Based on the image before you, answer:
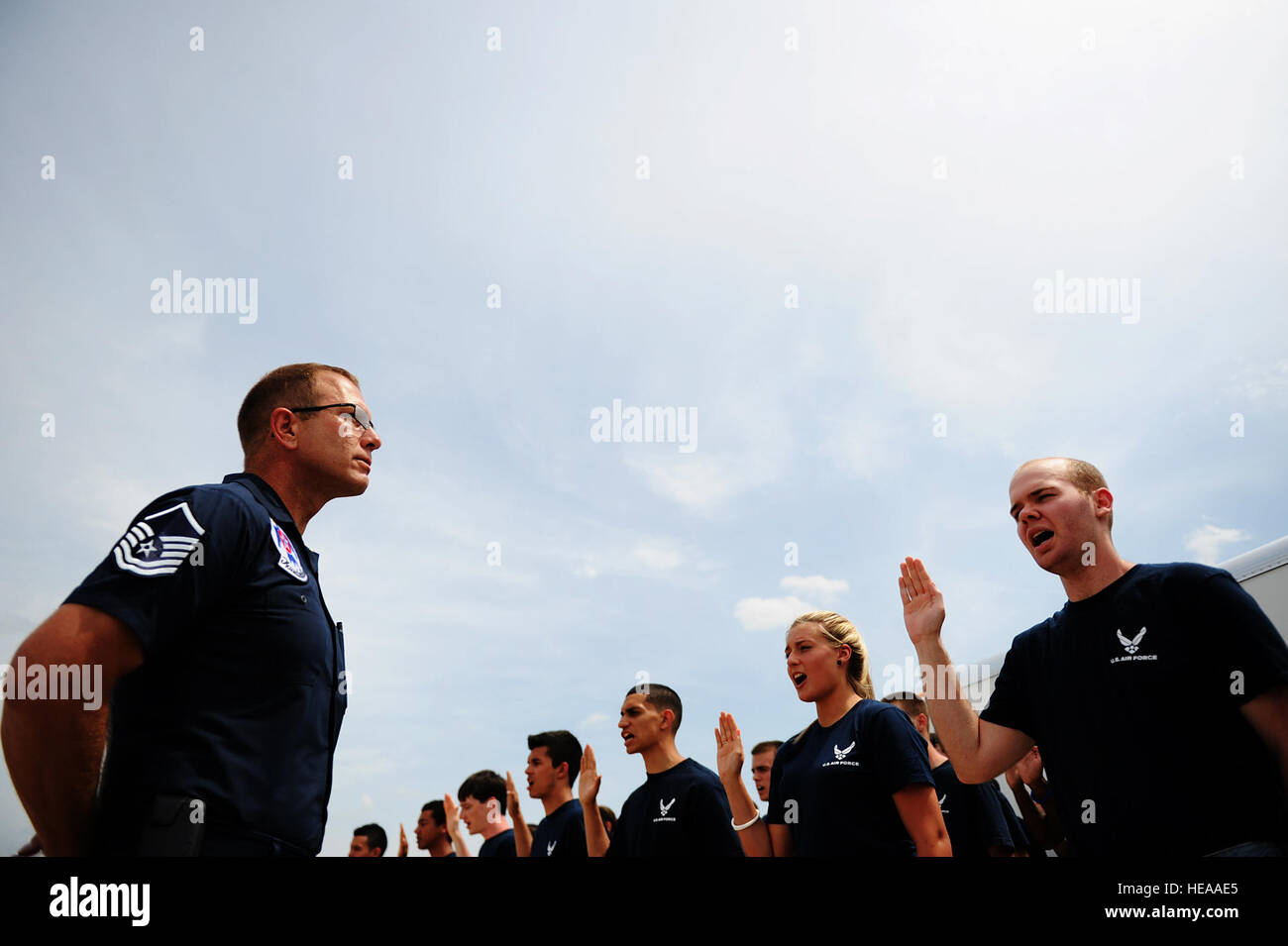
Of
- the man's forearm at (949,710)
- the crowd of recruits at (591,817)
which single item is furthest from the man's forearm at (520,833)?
the man's forearm at (949,710)

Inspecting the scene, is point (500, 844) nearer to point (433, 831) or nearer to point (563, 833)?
point (563, 833)

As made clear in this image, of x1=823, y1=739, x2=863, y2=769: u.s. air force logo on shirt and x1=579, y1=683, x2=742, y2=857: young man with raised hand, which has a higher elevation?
x1=823, y1=739, x2=863, y2=769: u.s. air force logo on shirt

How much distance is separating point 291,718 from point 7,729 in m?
0.65

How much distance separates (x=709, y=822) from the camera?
548 cm

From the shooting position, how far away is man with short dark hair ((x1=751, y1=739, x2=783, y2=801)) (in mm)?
8469

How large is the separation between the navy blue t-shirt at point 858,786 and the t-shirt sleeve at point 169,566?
329 centimetres

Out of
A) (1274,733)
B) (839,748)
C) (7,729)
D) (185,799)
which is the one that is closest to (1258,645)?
(1274,733)

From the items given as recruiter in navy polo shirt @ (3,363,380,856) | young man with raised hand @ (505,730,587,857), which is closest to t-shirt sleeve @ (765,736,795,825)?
young man with raised hand @ (505,730,587,857)

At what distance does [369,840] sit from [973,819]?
9055mm

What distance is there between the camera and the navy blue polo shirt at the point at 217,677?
6.95 feet

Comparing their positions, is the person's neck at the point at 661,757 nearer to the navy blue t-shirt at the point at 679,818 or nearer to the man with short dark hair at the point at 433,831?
the navy blue t-shirt at the point at 679,818

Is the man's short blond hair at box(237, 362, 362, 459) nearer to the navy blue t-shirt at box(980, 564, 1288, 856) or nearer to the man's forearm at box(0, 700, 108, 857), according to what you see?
the man's forearm at box(0, 700, 108, 857)

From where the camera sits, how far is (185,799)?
6.80 ft
